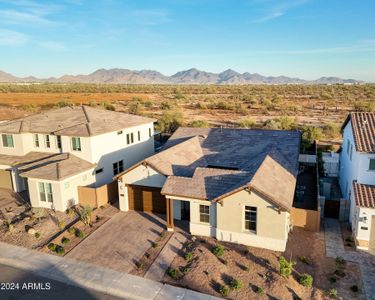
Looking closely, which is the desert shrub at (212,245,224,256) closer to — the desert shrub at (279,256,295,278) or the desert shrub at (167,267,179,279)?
the desert shrub at (167,267,179,279)

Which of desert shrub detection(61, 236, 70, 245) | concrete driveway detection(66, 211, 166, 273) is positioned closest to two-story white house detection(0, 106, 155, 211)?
desert shrub detection(61, 236, 70, 245)

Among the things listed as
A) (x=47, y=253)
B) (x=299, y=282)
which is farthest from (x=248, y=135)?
(x=47, y=253)

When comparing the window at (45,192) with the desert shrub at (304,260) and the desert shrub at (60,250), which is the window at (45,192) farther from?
the desert shrub at (304,260)

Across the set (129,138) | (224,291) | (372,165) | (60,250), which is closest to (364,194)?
(372,165)

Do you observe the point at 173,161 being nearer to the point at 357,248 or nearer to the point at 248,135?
the point at 248,135

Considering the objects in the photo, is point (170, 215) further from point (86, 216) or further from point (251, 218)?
point (86, 216)
